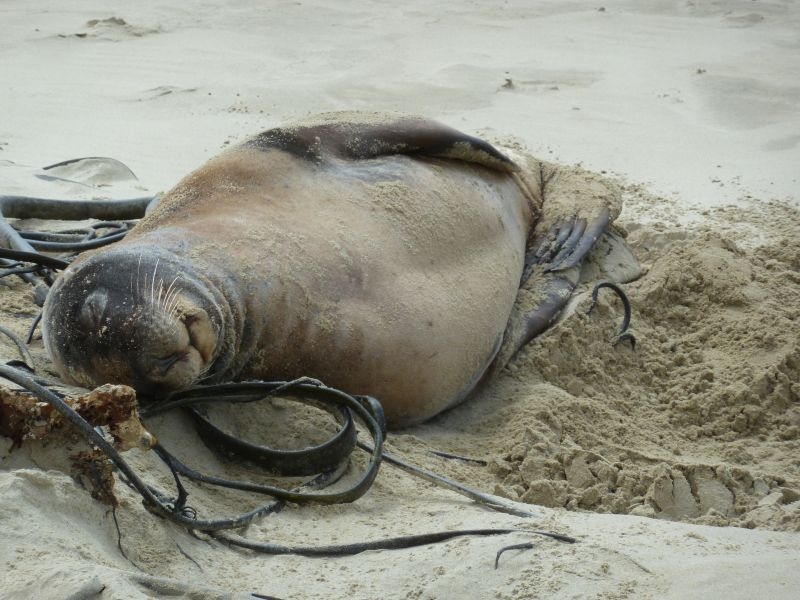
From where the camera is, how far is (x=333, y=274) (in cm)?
328

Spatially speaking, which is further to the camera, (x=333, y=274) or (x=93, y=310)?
(x=333, y=274)

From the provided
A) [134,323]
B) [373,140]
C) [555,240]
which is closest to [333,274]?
[134,323]

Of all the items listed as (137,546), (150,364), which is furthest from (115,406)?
(150,364)

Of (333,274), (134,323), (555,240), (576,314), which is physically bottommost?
(576,314)

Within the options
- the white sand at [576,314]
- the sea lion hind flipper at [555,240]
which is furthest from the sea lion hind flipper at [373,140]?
the white sand at [576,314]

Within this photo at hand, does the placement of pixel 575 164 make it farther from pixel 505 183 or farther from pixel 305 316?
pixel 305 316

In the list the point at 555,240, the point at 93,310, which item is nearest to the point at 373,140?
the point at 555,240

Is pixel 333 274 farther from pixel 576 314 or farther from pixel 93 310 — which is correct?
pixel 576 314

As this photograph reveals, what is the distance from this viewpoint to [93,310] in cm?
271

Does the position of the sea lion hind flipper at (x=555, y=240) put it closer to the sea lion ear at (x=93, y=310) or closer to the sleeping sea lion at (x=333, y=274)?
the sleeping sea lion at (x=333, y=274)

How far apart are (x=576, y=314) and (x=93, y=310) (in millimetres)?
2022

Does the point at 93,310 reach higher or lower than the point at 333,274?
higher

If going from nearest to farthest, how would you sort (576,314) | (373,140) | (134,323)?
1. (134,323)
2. (373,140)
3. (576,314)

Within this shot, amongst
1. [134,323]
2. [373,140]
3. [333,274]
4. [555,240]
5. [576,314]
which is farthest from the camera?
[555,240]
